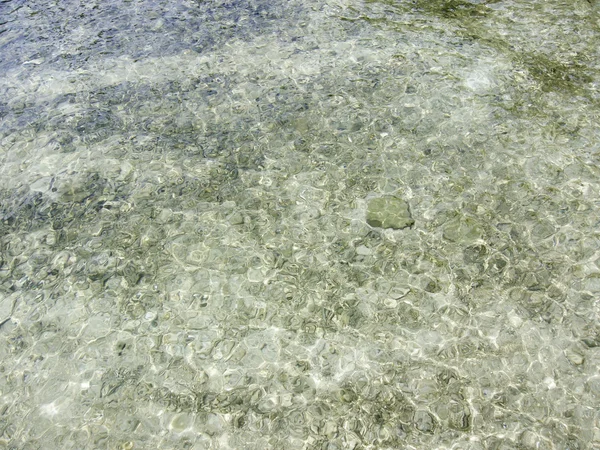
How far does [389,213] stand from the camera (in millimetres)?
4031

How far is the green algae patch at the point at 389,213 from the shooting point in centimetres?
397

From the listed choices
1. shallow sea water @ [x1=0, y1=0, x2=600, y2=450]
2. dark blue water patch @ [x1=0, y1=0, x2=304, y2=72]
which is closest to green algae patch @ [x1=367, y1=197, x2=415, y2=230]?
shallow sea water @ [x1=0, y1=0, x2=600, y2=450]

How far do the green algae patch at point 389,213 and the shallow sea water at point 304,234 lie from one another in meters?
0.08

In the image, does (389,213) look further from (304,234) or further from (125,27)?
(125,27)

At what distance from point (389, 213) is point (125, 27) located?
4.13 m

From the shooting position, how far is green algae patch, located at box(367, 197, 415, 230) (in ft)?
13.0

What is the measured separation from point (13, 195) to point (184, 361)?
2.26 m

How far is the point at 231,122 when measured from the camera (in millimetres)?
4867

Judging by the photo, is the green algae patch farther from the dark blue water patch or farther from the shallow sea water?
the dark blue water patch

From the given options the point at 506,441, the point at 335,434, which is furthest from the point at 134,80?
the point at 506,441

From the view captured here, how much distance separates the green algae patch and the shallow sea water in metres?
0.08

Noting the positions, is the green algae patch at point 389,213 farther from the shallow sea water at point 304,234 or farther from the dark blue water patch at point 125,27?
the dark blue water patch at point 125,27

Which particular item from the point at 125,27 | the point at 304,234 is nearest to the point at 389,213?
the point at 304,234

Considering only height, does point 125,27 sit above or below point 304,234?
above
